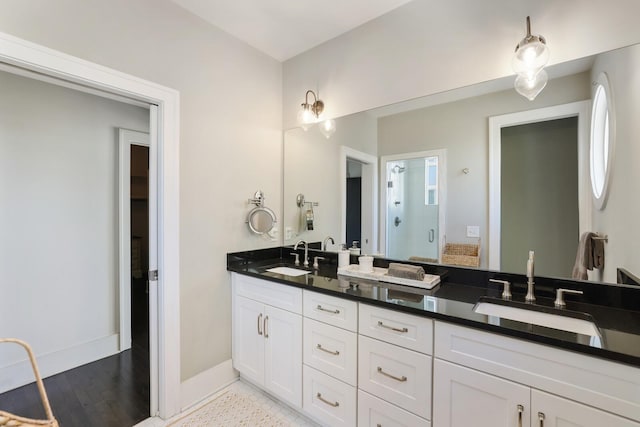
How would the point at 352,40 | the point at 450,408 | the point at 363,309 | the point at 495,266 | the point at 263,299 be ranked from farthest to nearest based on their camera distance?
the point at 352,40
the point at 263,299
the point at 495,266
the point at 363,309
the point at 450,408

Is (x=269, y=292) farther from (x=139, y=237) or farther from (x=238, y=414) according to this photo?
(x=139, y=237)

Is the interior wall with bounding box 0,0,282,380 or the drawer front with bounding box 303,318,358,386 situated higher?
the interior wall with bounding box 0,0,282,380

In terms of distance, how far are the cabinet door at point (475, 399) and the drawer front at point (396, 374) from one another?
0.16ft

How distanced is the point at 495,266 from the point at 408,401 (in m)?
0.87

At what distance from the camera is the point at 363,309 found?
1475 mm

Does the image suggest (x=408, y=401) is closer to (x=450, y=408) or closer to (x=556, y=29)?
(x=450, y=408)

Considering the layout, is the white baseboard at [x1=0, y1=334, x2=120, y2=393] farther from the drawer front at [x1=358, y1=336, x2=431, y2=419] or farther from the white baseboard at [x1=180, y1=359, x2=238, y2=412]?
the drawer front at [x1=358, y1=336, x2=431, y2=419]

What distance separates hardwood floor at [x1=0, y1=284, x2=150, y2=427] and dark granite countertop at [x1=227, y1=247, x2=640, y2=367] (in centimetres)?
111

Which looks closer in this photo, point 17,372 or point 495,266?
point 495,266

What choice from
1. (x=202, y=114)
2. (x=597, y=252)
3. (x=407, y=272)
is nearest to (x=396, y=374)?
(x=407, y=272)

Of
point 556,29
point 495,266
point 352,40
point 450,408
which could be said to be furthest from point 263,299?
point 556,29

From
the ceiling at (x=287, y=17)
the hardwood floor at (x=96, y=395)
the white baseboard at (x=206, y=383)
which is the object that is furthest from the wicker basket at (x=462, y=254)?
the hardwood floor at (x=96, y=395)

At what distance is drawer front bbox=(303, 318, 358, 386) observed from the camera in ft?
4.98

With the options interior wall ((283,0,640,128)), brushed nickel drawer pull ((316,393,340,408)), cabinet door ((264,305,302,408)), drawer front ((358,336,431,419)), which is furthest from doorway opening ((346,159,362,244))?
brushed nickel drawer pull ((316,393,340,408))
